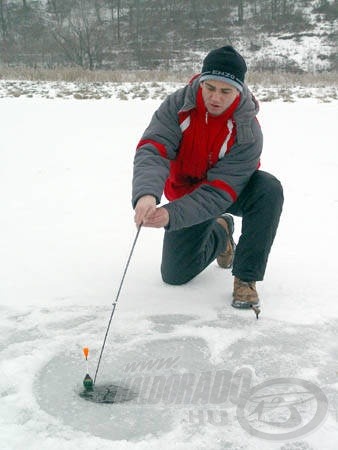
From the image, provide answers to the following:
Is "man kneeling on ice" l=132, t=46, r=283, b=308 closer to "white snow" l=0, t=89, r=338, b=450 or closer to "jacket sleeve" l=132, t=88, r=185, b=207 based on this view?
"jacket sleeve" l=132, t=88, r=185, b=207

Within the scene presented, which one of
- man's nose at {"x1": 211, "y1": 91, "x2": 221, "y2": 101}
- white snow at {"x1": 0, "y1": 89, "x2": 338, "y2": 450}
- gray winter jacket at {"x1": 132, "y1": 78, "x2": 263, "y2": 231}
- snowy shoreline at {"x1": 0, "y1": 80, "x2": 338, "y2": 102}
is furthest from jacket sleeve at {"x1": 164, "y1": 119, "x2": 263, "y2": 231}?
snowy shoreline at {"x1": 0, "y1": 80, "x2": 338, "y2": 102}

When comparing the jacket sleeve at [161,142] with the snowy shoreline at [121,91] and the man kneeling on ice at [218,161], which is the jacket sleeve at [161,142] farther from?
the snowy shoreline at [121,91]

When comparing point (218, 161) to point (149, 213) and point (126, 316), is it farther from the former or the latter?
point (126, 316)

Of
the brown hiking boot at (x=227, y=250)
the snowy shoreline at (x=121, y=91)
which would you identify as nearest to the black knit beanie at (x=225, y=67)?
the brown hiking boot at (x=227, y=250)

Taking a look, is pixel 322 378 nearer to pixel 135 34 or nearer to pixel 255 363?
pixel 255 363

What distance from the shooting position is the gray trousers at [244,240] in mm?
2232

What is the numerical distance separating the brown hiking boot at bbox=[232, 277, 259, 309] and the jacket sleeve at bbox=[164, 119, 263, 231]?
1.15 feet

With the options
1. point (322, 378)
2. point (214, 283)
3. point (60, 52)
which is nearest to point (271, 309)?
point (214, 283)

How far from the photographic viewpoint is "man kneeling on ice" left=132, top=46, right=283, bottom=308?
83.0 inches

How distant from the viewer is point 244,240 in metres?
2.29

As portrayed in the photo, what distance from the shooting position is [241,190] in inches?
90.3

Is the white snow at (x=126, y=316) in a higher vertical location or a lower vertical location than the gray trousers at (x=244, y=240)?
lower

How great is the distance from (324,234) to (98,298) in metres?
1.56

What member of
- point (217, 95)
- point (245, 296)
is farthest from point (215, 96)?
point (245, 296)
